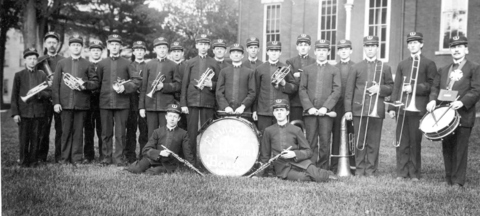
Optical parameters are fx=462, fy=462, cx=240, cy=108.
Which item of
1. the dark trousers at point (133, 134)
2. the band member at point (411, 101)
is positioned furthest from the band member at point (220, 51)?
the band member at point (411, 101)

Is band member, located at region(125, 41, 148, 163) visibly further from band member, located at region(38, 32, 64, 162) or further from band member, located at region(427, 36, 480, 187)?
band member, located at region(427, 36, 480, 187)

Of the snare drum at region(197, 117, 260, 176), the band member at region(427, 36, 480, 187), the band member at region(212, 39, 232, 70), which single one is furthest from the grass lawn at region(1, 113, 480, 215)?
the band member at region(212, 39, 232, 70)

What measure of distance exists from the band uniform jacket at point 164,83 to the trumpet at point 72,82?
3.34ft

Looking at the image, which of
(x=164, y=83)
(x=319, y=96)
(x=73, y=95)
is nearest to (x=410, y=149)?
(x=319, y=96)

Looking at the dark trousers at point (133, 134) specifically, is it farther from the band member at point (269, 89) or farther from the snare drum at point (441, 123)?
the snare drum at point (441, 123)

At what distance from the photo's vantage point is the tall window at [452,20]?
7.52m

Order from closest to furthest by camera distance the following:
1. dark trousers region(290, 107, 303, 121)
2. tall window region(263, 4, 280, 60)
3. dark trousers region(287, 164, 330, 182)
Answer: dark trousers region(287, 164, 330, 182)
dark trousers region(290, 107, 303, 121)
tall window region(263, 4, 280, 60)

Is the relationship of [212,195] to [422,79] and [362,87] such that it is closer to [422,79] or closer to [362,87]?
[362,87]

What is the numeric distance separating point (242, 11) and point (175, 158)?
5.00m

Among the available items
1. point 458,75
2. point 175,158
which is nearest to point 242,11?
point 175,158

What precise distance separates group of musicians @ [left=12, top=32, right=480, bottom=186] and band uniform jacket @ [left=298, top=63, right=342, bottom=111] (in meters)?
0.02

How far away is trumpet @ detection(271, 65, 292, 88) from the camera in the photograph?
23.2ft

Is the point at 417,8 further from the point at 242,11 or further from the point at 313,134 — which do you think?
the point at 313,134

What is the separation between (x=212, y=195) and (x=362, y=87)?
126 inches
